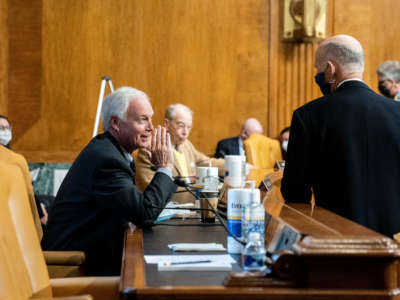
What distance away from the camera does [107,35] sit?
801cm

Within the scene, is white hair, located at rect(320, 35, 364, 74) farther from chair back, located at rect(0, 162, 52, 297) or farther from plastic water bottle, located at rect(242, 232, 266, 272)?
chair back, located at rect(0, 162, 52, 297)

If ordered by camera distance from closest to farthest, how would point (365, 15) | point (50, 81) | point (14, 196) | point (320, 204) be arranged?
point (14, 196)
point (320, 204)
point (50, 81)
point (365, 15)

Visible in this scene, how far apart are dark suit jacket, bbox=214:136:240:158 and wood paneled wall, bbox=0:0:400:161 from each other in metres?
0.24

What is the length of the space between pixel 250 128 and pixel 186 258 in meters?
6.11

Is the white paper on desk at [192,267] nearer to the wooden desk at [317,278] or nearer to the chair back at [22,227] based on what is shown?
the wooden desk at [317,278]

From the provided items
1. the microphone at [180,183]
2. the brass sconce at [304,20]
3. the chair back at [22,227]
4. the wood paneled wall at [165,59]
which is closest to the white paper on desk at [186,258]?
the chair back at [22,227]

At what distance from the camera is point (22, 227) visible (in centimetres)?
201

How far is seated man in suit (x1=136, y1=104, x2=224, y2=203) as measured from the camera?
431 cm

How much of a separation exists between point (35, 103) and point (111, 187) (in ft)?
A: 18.5

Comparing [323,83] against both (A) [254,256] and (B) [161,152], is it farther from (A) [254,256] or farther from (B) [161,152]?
(A) [254,256]

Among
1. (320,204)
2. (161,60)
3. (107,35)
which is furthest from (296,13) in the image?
(320,204)

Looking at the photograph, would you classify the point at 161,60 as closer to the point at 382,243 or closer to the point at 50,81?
the point at 50,81

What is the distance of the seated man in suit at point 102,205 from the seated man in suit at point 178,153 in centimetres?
137

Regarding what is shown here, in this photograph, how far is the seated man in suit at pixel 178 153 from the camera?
4.31m
